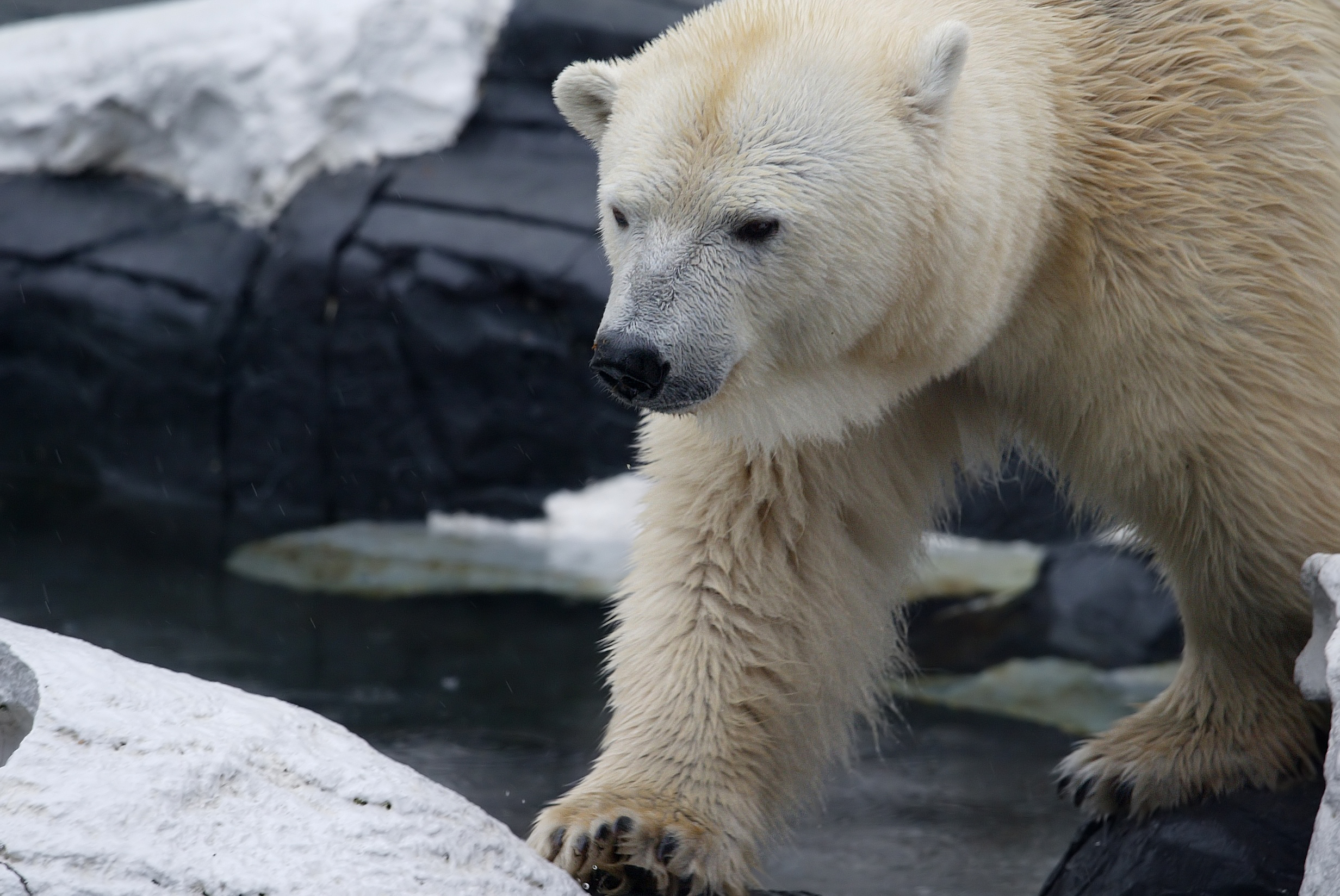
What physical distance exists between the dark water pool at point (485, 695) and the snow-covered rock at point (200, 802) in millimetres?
1556

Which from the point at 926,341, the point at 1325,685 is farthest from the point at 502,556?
the point at 1325,685

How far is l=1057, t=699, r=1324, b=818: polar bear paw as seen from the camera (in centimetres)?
235

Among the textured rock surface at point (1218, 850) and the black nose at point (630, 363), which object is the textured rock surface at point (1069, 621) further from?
the black nose at point (630, 363)

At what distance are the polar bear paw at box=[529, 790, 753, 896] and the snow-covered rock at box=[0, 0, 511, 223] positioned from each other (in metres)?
4.10

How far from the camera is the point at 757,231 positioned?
1.96m

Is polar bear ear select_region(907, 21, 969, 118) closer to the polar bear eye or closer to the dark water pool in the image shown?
the polar bear eye

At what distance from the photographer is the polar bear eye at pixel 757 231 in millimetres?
1954

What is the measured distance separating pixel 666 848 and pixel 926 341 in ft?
2.73

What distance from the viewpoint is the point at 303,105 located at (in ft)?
18.8

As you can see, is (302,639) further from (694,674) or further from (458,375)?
(694,674)

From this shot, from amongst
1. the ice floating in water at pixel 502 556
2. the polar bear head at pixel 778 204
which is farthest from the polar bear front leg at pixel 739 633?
the ice floating in water at pixel 502 556

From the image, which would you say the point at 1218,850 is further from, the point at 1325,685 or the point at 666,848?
the point at 666,848

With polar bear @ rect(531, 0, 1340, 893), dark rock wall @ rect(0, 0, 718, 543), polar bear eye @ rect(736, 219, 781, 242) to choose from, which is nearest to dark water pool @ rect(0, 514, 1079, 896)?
dark rock wall @ rect(0, 0, 718, 543)

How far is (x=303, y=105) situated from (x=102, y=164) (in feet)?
2.98
